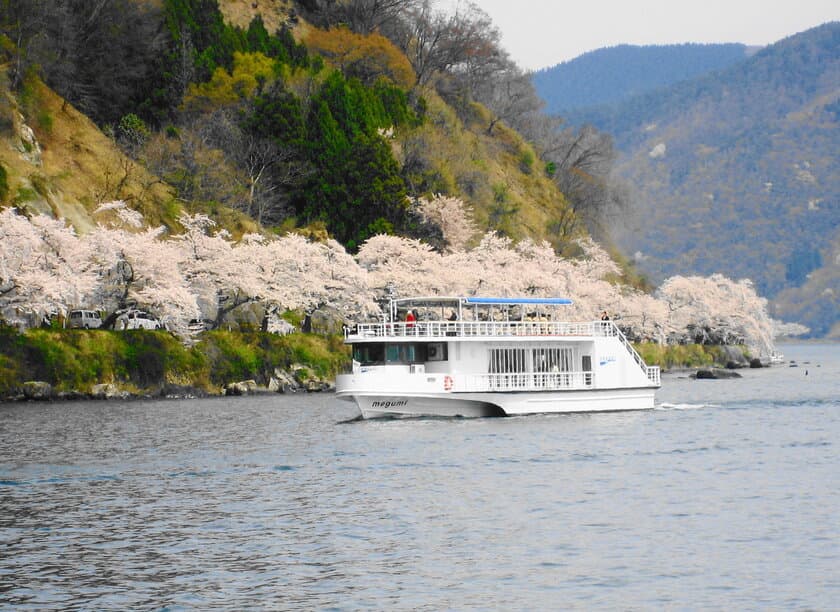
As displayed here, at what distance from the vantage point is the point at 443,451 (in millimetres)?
49625

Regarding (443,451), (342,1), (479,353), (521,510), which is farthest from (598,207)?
(521,510)

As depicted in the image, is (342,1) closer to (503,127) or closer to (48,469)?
(503,127)

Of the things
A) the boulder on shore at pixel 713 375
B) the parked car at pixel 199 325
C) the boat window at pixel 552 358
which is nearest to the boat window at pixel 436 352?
the boat window at pixel 552 358

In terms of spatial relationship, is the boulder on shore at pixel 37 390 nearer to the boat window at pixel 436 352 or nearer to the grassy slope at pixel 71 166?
the grassy slope at pixel 71 166

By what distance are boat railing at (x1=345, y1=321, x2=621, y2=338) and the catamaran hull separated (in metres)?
2.93

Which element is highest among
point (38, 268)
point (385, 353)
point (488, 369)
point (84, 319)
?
point (38, 268)

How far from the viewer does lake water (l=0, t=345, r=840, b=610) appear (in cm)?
2738

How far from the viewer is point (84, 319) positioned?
282ft

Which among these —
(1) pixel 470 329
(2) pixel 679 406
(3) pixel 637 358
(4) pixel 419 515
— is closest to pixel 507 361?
(1) pixel 470 329

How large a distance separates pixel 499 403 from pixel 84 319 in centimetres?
3464

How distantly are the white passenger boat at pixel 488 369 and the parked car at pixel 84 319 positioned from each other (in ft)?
92.5

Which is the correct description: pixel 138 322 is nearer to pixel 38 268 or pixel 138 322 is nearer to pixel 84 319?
pixel 84 319

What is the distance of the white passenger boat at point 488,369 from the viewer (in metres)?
60.8

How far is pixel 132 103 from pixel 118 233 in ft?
136
